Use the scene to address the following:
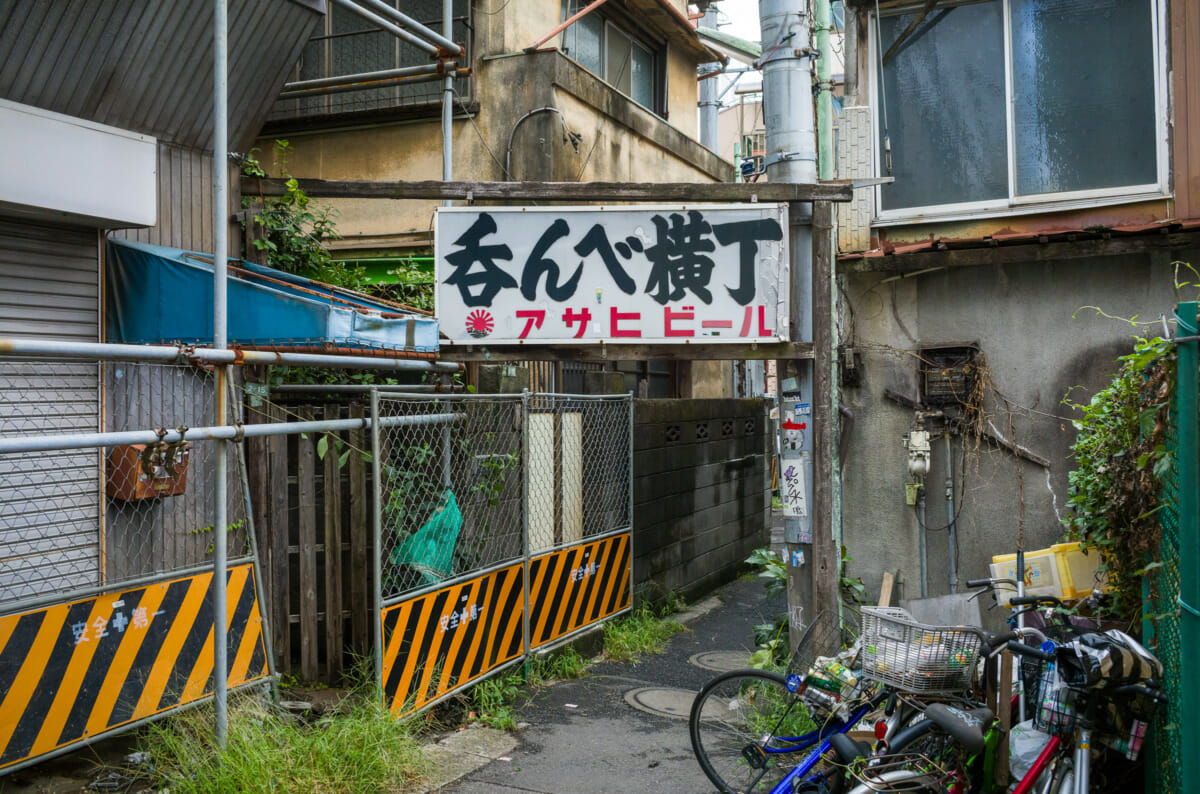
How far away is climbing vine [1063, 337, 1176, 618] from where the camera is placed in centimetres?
404

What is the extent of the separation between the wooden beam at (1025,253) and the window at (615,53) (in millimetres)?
5734

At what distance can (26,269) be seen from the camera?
247 inches

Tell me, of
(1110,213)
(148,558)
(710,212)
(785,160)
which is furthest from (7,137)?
(1110,213)

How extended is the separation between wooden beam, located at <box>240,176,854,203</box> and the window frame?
4530 millimetres

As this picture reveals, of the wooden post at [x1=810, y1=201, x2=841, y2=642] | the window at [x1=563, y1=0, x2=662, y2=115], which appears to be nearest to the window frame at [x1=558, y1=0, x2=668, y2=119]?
the window at [x1=563, y1=0, x2=662, y2=115]

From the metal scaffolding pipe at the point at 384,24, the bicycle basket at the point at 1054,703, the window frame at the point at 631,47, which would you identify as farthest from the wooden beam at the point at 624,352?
the window frame at the point at 631,47

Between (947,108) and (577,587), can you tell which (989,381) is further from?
(577,587)

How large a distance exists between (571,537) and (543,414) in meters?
1.19

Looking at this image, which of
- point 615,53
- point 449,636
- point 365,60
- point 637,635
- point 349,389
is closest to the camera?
point 449,636

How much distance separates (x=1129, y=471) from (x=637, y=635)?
5148 millimetres

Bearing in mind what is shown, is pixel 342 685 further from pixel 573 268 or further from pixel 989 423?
pixel 989 423

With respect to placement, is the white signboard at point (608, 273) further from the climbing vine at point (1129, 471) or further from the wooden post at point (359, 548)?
the climbing vine at point (1129, 471)

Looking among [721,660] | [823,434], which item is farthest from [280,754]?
[721,660]

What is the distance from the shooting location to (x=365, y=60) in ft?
36.6
